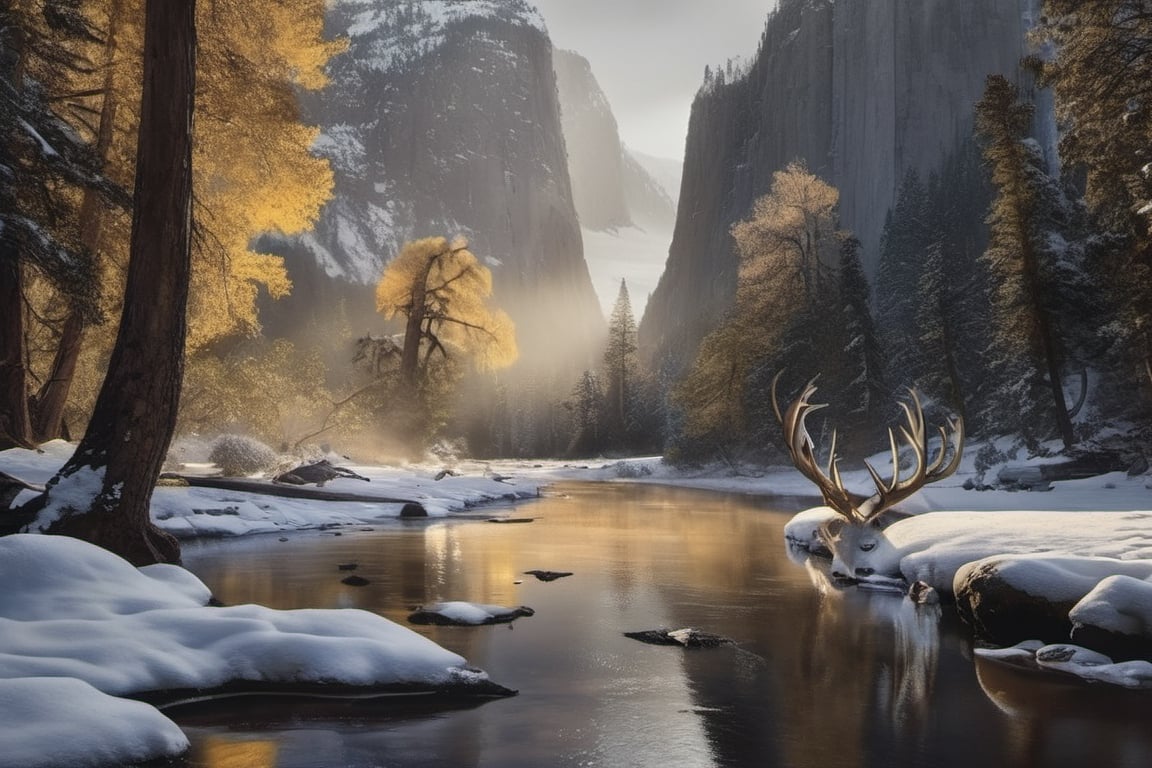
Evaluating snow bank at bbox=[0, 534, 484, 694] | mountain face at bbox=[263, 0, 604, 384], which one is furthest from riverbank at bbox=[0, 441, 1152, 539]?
mountain face at bbox=[263, 0, 604, 384]

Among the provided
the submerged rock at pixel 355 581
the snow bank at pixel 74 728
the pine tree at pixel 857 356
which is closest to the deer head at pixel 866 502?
the submerged rock at pixel 355 581

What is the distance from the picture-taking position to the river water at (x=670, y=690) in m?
4.23

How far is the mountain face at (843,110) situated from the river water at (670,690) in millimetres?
61811

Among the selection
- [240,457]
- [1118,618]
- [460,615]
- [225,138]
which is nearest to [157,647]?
[460,615]

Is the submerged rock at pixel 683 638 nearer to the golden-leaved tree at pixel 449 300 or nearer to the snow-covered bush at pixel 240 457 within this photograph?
the snow-covered bush at pixel 240 457

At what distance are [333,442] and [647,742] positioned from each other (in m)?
29.9

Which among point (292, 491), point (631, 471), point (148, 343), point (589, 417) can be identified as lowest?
point (631, 471)

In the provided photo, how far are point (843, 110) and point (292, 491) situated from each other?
80865 millimetres

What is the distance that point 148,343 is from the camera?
7992 millimetres

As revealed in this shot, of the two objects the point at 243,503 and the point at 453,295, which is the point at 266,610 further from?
the point at 453,295

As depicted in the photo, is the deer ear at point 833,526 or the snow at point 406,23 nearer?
the deer ear at point 833,526

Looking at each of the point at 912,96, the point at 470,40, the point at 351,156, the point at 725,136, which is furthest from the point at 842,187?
the point at 470,40

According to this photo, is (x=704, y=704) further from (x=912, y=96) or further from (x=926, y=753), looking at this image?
(x=912, y=96)

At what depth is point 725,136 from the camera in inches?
4796
